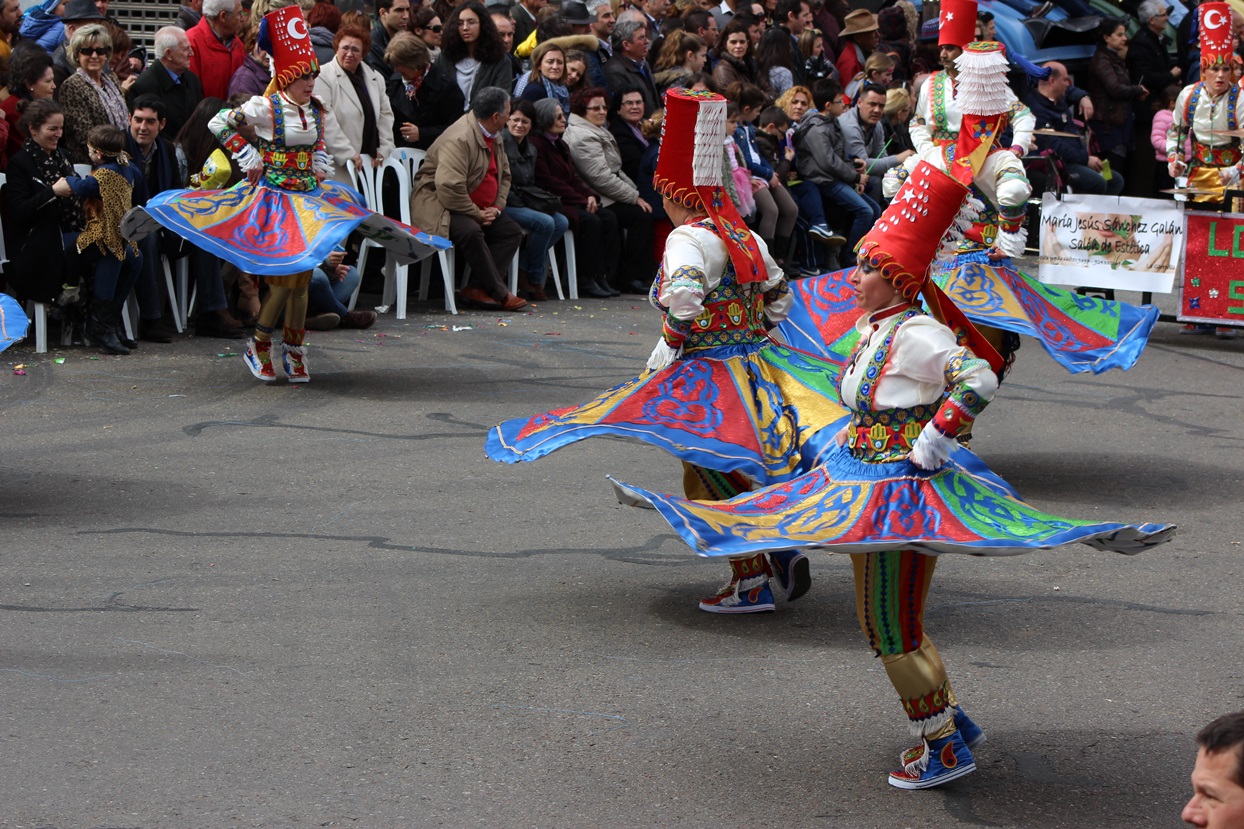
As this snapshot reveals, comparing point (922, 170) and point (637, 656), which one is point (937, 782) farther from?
point (922, 170)

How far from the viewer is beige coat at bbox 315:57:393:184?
1096 centimetres

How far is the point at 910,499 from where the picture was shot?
4.11 meters

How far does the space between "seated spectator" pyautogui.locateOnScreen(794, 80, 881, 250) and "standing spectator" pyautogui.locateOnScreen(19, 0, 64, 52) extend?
662 cm

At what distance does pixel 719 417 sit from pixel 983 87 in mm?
3086

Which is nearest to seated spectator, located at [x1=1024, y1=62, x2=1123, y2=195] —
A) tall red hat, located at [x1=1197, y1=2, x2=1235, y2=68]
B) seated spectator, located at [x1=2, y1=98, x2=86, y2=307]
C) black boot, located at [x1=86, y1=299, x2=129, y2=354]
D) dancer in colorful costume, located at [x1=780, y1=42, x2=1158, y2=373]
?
tall red hat, located at [x1=1197, y1=2, x2=1235, y2=68]

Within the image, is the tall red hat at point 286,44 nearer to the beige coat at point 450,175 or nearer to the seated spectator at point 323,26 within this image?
the beige coat at point 450,175

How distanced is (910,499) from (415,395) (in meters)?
5.43

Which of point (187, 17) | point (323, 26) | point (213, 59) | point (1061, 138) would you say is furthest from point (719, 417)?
point (1061, 138)

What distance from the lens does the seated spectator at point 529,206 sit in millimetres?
12367

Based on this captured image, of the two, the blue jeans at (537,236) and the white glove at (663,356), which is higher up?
the white glove at (663,356)

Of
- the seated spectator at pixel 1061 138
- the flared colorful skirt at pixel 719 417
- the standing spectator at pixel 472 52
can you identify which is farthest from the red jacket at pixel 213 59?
the seated spectator at pixel 1061 138

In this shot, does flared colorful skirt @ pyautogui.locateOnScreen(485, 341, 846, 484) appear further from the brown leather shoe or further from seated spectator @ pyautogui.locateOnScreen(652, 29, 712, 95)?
seated spectator @ pyautogui.locateOnScreen(652, 29, 712, 95)

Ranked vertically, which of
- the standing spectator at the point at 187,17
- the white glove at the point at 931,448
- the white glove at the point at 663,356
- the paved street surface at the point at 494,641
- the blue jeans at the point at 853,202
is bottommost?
the paved street surface at the point at 494,641

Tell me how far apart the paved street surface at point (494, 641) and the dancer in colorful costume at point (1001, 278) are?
0.71m
